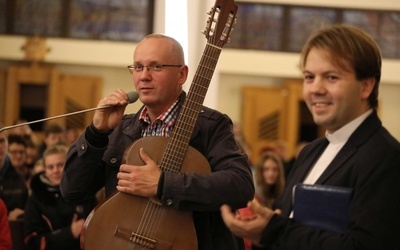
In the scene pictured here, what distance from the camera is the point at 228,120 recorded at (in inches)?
123

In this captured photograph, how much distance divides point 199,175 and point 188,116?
24 centimetres

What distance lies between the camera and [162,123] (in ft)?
10.1

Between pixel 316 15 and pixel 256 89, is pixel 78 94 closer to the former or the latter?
pixel 256 89

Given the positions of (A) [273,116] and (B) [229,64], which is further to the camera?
(A) [273,116]

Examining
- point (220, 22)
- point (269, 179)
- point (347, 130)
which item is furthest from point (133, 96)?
point (269, 179)

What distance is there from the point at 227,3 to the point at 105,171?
817 millimetres

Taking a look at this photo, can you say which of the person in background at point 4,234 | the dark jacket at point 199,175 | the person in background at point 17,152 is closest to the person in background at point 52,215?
the person in background at point 4,234

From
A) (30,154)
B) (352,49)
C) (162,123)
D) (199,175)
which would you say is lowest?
(30,154)

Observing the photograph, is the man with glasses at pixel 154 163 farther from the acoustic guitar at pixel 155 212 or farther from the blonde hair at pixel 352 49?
the blonde hair at pixel 352 49

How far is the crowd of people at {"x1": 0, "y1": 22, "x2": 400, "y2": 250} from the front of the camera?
2178 millimetres

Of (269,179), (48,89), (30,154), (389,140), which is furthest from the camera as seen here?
(48,89)

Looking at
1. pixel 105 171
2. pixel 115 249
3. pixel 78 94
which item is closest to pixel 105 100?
pixel 105 171

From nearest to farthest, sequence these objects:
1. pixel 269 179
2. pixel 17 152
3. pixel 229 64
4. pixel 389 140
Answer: pixel 389 140 < pixel 269 179 < pixel 17 152 < pixel 229 64

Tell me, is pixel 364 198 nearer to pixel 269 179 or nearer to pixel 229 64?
pixel 269 179
